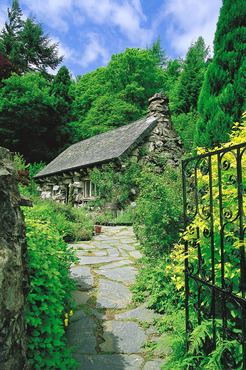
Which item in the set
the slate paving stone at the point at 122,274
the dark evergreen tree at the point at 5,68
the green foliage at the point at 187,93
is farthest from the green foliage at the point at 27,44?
the slate paving stone at the point at 122,274

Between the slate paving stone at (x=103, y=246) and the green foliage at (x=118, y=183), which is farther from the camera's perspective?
the green foliage at (x=118, y=183)

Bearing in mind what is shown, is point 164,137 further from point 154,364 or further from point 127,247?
point 154,364

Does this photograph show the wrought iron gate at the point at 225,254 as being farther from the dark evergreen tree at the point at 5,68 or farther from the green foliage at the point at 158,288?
the dark evergreen tree at the point at 5,68

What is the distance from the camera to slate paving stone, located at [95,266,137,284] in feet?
11.9

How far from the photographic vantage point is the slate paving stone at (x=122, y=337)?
6.89 ft

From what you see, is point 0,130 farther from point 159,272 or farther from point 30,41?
point 159,272

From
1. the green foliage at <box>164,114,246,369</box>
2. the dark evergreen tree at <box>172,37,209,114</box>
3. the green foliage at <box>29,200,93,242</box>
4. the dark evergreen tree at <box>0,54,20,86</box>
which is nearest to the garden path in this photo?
the green foliage at <box>164,114,246,369</box>

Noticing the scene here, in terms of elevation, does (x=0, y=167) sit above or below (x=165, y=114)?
below

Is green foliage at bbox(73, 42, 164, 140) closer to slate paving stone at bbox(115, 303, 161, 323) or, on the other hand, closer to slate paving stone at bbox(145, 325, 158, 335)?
slate paving stone at bbox(115, 303, 161, 323)

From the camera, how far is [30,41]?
2728cm

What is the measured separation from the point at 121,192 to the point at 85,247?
4834mm

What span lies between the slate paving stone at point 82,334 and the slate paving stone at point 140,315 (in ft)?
1.12

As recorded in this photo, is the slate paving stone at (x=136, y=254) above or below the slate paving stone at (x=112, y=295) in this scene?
above

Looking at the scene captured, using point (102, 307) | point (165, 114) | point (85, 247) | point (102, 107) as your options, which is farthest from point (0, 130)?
point (102, 307)
